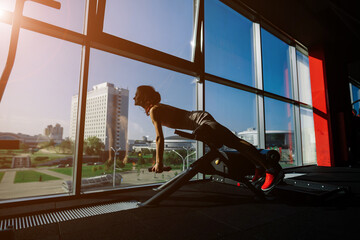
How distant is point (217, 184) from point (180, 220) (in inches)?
56.4

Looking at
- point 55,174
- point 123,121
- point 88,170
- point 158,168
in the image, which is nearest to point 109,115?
point 123,121

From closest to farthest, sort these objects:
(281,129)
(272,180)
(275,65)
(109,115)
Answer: (272,180), (109,115), (281,129), (275,65)

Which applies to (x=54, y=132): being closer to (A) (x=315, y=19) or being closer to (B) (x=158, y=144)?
(B) (x=158, y=144)

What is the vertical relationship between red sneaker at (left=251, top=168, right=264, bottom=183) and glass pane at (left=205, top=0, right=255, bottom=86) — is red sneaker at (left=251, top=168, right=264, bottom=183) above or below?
below

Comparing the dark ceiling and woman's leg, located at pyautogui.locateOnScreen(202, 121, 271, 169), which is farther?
the dark ceiling

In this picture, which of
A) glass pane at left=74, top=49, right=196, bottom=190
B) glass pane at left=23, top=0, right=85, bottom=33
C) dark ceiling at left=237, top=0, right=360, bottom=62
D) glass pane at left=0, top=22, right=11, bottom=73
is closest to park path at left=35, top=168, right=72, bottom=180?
glass pane at left=74, top=49, right=196, bottom=190

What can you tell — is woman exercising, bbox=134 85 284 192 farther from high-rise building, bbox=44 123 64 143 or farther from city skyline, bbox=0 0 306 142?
high-rise building, bbox=44 123 64 143

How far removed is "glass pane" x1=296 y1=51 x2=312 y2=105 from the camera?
5.62m

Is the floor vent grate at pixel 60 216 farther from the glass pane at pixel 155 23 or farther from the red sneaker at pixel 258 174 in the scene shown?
the glass pane at pixel 155 23

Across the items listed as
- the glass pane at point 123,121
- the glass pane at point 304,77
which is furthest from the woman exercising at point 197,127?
the glass pane at point 304,77

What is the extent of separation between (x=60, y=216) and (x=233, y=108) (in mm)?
3226

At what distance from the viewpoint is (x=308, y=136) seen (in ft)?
18.2

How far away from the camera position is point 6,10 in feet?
6.23

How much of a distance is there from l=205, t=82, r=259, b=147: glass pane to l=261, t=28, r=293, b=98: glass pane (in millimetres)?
676
